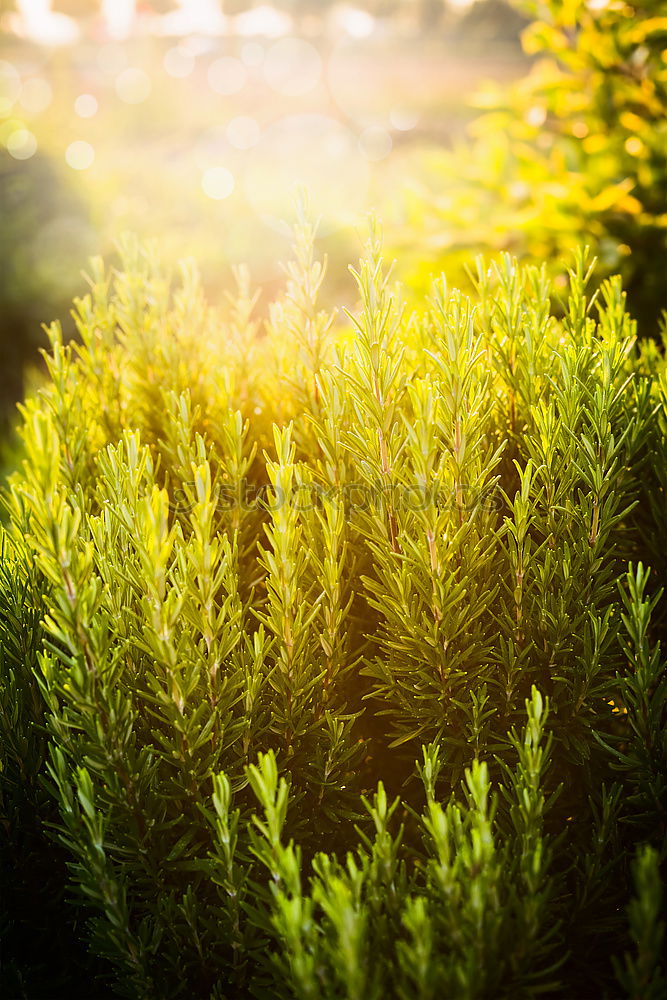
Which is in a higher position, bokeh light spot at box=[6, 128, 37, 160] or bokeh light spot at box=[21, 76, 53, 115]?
bokeh light spot at box=[21, 76, 53, 115]

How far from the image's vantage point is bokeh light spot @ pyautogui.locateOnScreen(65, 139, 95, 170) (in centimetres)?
925

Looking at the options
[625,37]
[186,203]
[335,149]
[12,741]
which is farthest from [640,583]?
[335,149]

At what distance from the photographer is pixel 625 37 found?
344 cm

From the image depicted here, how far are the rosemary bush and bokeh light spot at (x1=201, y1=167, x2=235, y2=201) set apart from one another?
842cm

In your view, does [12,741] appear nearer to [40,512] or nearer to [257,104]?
[40,512]

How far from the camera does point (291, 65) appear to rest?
10.8 meters

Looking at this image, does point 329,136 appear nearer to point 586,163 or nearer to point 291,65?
point 291,65

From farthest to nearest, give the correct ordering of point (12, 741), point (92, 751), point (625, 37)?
1. point (625, 37)
2. point (12, 741)
3. point (92, 751)

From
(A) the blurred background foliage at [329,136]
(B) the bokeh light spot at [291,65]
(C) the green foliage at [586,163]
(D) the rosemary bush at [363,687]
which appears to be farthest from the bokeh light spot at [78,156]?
(D) the rosemary bush at [363,687]

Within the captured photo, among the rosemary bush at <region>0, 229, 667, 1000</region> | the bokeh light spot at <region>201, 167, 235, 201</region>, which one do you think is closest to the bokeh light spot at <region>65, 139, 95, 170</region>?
the bokeh light spot at <region>201, 167, 235, 201</region>

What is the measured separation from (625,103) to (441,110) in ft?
32.5

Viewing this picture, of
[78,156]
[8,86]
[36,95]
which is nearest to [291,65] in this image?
[78,156]

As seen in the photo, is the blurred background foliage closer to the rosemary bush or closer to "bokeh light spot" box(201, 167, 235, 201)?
"bokeh light spot" box(201, 167, 235, 201)

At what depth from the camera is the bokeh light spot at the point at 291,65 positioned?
417 inches
